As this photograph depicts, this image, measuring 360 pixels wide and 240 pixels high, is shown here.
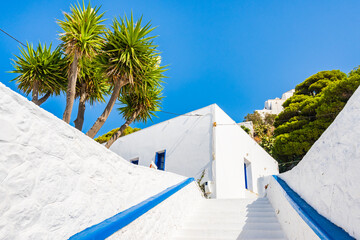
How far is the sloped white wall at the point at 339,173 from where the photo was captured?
5.37 ft

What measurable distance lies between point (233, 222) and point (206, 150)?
5.90 meters

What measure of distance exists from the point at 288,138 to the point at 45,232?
1673cm

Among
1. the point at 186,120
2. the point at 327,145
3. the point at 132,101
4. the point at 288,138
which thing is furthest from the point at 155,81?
the point at 288,138

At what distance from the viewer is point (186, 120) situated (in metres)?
11.5

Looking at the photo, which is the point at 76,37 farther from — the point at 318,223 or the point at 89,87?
the point at 318,223

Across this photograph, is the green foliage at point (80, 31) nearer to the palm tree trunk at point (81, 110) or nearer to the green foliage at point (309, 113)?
the palm tree trunk at point (81, 110)

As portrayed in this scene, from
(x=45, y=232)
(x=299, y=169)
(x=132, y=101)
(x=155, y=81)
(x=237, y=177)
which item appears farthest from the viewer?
(x=237, y=177)

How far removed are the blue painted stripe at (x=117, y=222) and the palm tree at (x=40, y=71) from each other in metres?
5.02

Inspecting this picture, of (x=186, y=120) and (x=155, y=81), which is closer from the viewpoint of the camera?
(x=155, y=81)

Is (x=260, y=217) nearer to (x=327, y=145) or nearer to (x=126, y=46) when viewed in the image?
(x=327, y=145)

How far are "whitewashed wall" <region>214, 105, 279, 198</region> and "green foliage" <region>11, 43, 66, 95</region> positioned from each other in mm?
6220

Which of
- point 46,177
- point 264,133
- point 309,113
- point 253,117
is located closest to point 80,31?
point 46,177

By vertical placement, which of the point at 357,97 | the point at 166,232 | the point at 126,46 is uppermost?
the point at 126,46

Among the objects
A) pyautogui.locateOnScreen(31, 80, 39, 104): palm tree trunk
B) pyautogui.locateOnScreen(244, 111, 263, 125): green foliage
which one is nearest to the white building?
pyautogui.locateOnScreen(31, 80, 39, 104): palm tree trunk
